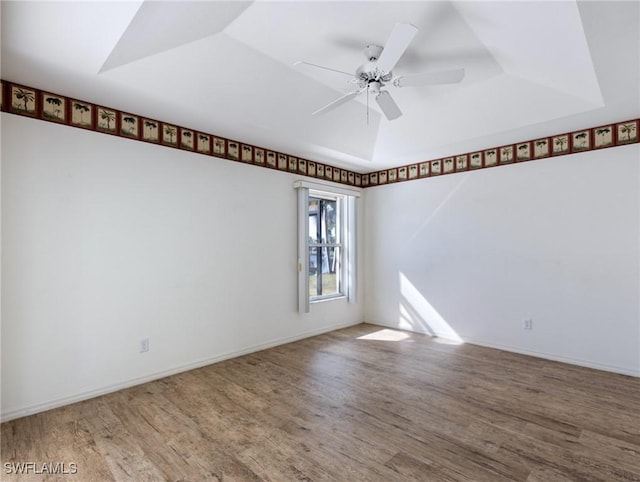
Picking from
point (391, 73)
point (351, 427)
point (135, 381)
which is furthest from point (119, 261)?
point (391, 73)

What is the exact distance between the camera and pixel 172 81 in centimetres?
272

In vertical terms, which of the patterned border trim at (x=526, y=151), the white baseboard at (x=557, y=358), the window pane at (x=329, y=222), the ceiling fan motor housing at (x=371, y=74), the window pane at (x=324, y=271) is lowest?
the white baseboard at (x=557, y=358)

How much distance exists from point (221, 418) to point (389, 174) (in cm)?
410

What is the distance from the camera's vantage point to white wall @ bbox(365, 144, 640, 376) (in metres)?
3.39

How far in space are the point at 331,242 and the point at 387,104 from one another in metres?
2.89

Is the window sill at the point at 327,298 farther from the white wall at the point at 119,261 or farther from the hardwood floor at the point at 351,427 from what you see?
the hardwood floor at the point at 351,427

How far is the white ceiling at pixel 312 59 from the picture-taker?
210 cm

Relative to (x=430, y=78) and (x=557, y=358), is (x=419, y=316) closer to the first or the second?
(x=557, y=358)

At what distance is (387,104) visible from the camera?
269cm

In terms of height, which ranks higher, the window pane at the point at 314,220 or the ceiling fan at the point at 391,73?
the ceiling fan at the point at 391,73

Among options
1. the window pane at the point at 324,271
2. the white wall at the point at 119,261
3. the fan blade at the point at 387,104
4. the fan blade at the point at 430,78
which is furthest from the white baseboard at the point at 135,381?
the fan blade at the point at 430,78

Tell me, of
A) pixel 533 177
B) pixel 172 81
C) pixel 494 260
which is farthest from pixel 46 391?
pixel 533 177

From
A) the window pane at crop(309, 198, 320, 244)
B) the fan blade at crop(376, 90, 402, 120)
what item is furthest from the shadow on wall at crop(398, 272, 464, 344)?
the fan blade at crop(376, 90, 402, 120)

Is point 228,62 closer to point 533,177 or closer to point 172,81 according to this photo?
point 172,81
